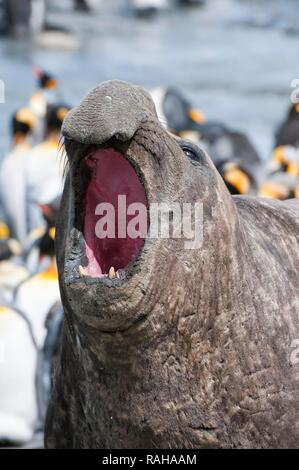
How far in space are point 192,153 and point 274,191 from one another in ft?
22.8

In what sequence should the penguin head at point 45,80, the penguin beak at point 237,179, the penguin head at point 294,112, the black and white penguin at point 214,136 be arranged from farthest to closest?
the penguin head at point 45,80 → the penguin head at point 294,112 → the black and white penguin at point 214,136 → the penguin beak at point 237,179

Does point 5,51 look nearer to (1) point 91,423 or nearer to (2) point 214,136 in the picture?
(2) point 214,136

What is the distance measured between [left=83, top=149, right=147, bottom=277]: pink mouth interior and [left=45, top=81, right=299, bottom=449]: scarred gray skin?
0.05 metres

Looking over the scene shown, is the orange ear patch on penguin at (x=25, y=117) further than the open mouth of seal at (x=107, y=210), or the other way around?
the orange ear patch on penguin at (x=25, y=117)

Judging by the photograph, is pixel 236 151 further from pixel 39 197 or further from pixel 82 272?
pixel 82 272

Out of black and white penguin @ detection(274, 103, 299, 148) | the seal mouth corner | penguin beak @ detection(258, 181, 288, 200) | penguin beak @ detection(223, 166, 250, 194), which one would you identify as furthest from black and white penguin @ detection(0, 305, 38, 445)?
black and white penguin @ detection(274, 103, 299, 148)

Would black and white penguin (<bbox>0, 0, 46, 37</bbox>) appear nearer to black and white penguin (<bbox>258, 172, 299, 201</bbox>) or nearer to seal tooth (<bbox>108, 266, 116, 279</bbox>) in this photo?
black and white penguin (<bbox>258, 172, 299, 201</bbox>)

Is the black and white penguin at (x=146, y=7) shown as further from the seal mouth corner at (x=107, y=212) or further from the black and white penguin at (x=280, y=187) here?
the seal mouth corner at (x=107, y=212)

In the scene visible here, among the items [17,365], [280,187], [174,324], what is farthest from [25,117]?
[174,324]

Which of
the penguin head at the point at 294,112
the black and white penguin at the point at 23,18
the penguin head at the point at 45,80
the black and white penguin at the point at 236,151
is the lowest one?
the black and white penguin at the point at 236,151

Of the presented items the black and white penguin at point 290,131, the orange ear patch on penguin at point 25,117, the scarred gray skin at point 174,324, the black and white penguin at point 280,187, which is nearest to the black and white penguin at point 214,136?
the black and white penguin at point 280,187

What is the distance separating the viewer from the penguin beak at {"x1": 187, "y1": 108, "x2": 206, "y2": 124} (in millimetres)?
14250

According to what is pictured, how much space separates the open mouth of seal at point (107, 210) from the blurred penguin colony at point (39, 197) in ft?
11.4

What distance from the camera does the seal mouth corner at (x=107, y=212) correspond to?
3.30 m
